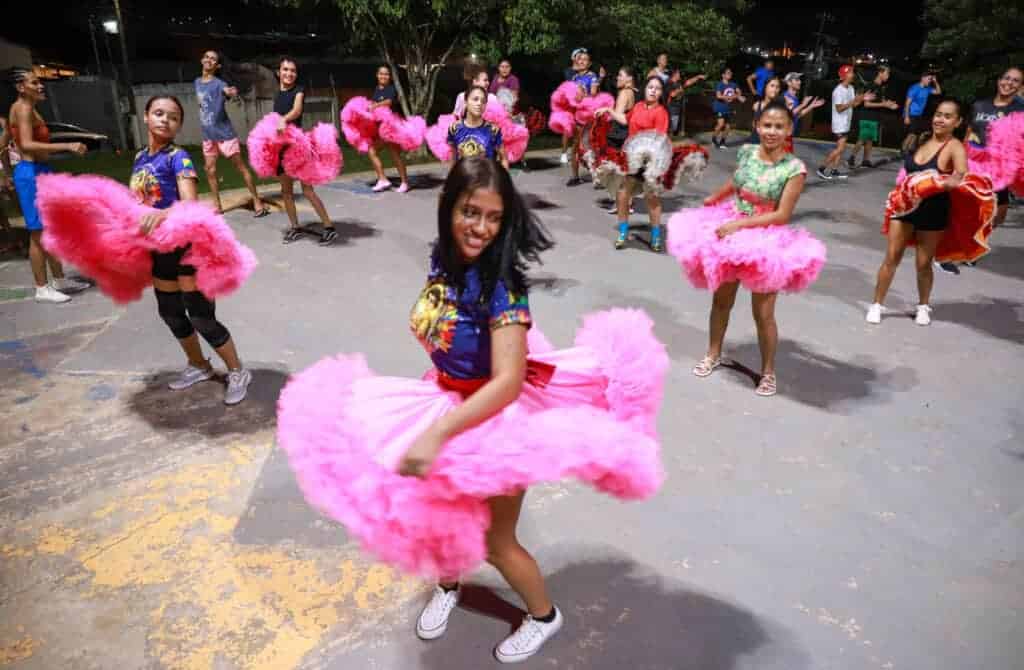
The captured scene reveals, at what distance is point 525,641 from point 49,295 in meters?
6.05

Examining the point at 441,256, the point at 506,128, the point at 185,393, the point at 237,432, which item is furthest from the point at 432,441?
the point at 506,128

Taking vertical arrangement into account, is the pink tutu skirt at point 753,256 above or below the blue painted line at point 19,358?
above

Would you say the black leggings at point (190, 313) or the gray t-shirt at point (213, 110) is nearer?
the black leggings at point (190, 313)

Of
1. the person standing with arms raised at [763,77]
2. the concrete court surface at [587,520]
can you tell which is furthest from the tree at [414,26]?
the concrete court surface at [587,520]

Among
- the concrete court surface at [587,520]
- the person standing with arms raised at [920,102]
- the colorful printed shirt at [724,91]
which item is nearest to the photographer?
the concrete court surface at [587,520]

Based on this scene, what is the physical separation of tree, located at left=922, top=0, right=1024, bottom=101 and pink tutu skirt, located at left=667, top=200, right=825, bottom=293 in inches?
641

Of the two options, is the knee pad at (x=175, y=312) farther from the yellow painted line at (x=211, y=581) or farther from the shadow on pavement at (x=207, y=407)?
the yellow painted line at (x=211, y=581)

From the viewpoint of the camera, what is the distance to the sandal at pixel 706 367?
4974mm

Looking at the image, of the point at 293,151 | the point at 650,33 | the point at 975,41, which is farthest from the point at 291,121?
the point at 975,41

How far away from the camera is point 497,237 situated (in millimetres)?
2100

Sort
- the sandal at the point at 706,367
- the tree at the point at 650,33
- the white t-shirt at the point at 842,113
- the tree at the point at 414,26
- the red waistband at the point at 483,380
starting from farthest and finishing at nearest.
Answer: the tree at the point at 650,33 < the tree at the point at 414,26 < the white t-shirt at the point at 842,113 < the sandal at the point at 706,367 < the red waistband at the point at 483,380

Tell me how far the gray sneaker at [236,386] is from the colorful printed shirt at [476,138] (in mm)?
3990

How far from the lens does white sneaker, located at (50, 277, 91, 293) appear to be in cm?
663

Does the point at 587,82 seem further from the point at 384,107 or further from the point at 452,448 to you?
the point at 452,448
